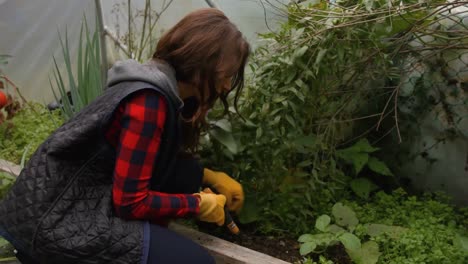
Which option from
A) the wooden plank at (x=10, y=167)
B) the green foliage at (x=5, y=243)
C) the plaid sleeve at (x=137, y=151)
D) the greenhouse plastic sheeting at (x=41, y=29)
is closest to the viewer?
the plaid sleeve at (x=137, y=151)

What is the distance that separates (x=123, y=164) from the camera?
1.56 metres

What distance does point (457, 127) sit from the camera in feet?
8.44

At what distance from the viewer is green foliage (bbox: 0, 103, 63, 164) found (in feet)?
10.6

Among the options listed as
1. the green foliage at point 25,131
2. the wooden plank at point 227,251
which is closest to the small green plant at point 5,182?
the green foliage at point 25,131

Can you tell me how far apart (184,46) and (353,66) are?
918 millimetres

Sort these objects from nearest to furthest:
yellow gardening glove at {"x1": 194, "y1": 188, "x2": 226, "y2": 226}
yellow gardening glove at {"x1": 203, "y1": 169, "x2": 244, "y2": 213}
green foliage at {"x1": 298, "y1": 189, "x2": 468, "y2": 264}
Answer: yellow gardening glove at {"x1": 194, "y1": 188, "x2": 226, "y2": 226} → green foliage at {"x1": 298, "y1": 189, "x2": 468, "y2": 264} → yellow gardening glove at {"x1": 203, "y1": 169, "x2": 244, "y2": 213}

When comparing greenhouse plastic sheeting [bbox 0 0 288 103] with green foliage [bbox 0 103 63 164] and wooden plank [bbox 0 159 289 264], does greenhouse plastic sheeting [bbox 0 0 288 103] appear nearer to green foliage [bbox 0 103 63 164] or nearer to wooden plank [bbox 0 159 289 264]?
green foliage [bbox 0 103 63 164]

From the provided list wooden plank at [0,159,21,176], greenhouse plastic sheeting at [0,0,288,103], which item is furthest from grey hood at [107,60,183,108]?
greenhouse plastic sheeting at [0,0,288,103]

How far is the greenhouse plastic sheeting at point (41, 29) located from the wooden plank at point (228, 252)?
6.09ft

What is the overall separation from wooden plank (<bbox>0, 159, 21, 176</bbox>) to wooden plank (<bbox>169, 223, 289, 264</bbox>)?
1.26 m

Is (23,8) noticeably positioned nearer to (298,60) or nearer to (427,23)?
(298,60)

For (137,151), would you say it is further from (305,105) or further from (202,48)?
(305,105)

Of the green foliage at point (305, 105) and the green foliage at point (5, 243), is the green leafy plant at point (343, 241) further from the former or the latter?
the green foliage at point (5, 243)

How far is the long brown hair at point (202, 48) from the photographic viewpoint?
1.63 meters
